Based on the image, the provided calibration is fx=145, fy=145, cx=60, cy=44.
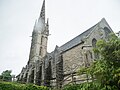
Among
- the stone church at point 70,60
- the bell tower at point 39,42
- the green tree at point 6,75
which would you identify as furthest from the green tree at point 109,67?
the bell tower at point 39,42

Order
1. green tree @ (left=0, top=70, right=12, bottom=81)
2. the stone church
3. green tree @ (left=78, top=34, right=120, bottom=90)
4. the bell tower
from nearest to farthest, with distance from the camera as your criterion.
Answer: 1. green tree @ (left=78, top=34, right=120, bottom=90)
2. the stone church
3. green tree @ (left=0, top=70, right=12, bottom=81)
4. the bell tower

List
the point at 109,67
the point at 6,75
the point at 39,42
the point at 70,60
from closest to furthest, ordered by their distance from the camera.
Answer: the point at 109,67 → the point at 70,60 → the point at 39,42 → the point at 6,75

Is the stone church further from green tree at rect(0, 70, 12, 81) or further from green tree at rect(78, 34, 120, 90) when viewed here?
green tree at rect(78, 34, 120, 90)

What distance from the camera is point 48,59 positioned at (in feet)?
99.5

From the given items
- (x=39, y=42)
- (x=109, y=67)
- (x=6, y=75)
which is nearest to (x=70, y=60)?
(x=109, y=67)

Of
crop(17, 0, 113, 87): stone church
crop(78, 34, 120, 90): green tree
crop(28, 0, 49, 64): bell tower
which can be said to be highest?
crop(28, 0, 49, 64): bell tower

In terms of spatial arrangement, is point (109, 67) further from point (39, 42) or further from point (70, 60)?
point (39, 42)

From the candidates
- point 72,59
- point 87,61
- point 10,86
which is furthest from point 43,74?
point 10,86

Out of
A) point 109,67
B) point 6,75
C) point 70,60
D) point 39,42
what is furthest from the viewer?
point 6,75

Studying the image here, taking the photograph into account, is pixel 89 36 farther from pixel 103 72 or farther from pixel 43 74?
pixel 103 72

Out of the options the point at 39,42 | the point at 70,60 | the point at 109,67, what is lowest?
the point at 109,67

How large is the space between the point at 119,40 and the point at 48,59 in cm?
2196

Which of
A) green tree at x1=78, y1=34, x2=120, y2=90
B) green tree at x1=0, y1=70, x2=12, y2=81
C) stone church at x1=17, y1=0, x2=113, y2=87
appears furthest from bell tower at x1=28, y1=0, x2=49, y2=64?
green tree at x1=78, y1=34, x2=120, y2=90

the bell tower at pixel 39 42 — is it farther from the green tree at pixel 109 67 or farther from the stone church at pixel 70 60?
the green tree at pixel 109 67
